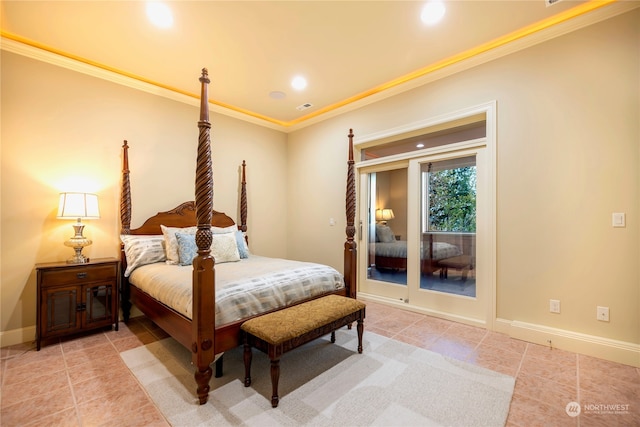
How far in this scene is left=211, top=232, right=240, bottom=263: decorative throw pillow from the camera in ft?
10.6

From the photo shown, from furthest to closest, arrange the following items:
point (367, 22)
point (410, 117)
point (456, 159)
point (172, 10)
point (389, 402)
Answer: point (410, 117), point (456, 159), point (367, 22), point (172, 10), point (389, 402)

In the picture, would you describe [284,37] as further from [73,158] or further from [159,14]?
[73,158]

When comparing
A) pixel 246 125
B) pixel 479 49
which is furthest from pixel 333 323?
pixel 246 125

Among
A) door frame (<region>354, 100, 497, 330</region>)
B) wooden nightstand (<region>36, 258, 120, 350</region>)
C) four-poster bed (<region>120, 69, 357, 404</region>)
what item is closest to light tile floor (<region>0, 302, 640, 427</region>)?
wooden nightstand (<region>36, 258, 120, 350</region>)

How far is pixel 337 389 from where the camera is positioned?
194 cm

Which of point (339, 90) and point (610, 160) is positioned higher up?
point (339, 90)

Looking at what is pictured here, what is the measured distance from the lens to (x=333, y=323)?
7.18ft

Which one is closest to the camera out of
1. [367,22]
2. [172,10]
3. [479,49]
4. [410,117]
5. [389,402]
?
[389,402]

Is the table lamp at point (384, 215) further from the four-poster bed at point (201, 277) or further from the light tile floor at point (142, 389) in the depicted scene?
the light tile floor at point (142, 389)

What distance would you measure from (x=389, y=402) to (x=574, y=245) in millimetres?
2128

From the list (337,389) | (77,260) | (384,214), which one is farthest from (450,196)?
(77,260)

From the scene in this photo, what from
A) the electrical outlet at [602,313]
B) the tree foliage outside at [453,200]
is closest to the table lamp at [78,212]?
the tree foliage outside at [453,200]

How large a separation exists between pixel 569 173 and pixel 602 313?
1.21m

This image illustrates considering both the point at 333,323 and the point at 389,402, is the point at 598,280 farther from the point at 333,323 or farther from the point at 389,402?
the point at 333,323
